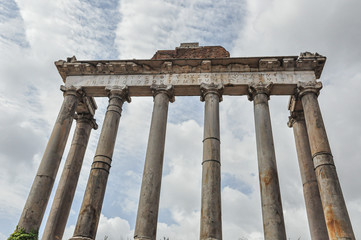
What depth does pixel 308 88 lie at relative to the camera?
64.8 ft

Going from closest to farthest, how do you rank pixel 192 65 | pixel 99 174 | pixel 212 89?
pixel 99 174 < pixel 212 89 < pixel 192 65

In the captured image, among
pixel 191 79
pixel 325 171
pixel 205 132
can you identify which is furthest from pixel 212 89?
pixel 325 171

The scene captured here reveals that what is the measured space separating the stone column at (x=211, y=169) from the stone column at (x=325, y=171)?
5.40m

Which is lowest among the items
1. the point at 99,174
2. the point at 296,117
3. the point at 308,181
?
the point at 99,174

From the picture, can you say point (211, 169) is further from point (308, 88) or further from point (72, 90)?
point (72, 90)

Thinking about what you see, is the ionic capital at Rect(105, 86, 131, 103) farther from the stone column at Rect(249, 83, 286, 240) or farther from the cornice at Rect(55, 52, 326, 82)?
the stone column at Rect(249, 83, 286, 240)

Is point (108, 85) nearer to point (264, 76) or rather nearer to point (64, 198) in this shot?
point (64, 198)

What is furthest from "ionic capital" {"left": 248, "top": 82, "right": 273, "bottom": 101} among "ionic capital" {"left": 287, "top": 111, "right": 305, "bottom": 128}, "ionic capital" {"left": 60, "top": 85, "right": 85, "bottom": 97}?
"ionic capital" {"left": 60, "top": 85, "right": 85, "bottom": 97}

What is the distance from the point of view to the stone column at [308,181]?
18.3 metres

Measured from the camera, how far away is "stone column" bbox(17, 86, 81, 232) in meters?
16.5

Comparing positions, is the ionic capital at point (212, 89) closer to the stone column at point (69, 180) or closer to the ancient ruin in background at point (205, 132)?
the ancient ruin in background at point (205, 132)

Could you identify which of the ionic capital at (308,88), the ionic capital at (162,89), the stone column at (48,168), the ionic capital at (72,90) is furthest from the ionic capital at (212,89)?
the stone column at (48,168)

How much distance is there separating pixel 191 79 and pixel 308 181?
10291 millimetres

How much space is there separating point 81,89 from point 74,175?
6.10 meters
